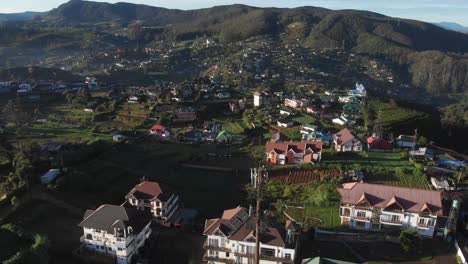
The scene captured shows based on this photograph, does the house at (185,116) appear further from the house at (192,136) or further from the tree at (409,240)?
the tree at (409,240)

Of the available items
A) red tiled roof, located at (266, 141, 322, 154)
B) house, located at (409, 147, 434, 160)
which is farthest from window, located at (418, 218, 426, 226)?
house, located at (409, 147, 434, 160)

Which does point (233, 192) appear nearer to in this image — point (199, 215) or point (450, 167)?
point (199, 215)

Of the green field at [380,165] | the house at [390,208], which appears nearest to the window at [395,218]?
the house at [390,208]

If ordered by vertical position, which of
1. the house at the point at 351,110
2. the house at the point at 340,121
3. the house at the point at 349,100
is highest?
the house at the point at 349,100

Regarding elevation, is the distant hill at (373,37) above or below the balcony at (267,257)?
above

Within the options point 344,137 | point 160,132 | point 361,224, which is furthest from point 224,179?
point 160,132

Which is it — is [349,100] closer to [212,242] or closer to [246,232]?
[246,232]

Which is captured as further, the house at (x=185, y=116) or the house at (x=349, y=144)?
the house at (x=185, y=116)
